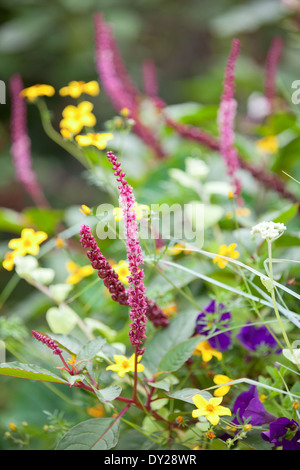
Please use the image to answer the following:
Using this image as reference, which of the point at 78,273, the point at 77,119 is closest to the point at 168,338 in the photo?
the point at 78,273

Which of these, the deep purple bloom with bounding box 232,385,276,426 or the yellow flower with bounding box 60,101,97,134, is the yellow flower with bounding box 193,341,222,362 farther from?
the yellow flower with bounding box 60,101,97,134

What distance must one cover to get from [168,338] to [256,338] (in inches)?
3.5

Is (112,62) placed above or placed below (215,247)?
above

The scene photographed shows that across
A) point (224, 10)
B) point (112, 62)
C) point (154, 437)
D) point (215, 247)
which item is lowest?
point (154, 437)

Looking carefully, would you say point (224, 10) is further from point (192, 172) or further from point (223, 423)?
point (223, 423)

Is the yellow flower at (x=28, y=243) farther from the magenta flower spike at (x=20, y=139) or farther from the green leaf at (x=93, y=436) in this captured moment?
the magenta flower spike at (x=20, y=139)

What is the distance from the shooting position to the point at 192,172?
61cm

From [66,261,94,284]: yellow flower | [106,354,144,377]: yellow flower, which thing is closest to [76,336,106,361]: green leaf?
[106,354,144,377]: yellow flower

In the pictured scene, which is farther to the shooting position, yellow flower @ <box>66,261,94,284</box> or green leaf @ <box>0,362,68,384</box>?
yellow flower @ <box>66,261,94,284</box>

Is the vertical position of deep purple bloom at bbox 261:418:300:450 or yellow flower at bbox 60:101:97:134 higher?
yellow flower at bbox 60:101:97:134

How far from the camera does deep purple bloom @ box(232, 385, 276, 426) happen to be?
41 centimetres
